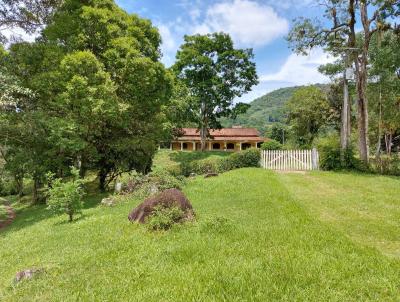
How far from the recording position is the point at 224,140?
54781 mm

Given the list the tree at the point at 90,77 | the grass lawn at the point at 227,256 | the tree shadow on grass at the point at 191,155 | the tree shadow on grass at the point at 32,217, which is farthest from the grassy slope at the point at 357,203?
the tree shadow on grass at the point at 191,155

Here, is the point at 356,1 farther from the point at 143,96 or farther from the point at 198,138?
the point at 198,138

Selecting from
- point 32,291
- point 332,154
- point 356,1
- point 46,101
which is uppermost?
point 356,1

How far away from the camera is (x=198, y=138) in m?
54.4

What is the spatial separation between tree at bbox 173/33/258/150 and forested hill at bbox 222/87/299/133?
69170 mm

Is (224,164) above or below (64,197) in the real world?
above

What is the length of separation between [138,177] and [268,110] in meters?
123

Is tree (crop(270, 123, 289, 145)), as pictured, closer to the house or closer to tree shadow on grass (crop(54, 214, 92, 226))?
the house

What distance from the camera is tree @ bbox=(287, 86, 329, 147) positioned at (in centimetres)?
4059

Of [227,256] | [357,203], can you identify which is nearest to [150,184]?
[357,203]

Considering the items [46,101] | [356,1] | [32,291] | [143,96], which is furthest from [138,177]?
[356,1]

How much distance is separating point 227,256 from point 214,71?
114 ft

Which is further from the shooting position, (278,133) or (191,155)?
(278,133)

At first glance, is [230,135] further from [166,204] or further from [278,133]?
[166,204]
